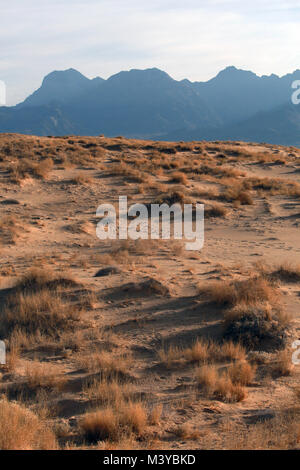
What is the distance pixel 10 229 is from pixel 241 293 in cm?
788

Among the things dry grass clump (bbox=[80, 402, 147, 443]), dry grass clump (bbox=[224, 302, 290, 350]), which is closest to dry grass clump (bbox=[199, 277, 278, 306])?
A: dry grass clump (bbox=[224, 302, 290, 350])

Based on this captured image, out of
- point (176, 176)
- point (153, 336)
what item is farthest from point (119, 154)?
point (153, 336)

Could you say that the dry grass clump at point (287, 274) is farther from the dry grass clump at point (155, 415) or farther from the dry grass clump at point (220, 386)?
the dry grass clump at point (155, 415)

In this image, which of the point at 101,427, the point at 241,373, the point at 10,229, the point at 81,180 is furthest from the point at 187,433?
the point at 81,180

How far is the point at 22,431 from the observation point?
177 inches

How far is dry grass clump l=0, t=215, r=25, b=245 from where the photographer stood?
13.1 m

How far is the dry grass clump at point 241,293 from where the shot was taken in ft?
27.0

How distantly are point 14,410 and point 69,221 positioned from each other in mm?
11103

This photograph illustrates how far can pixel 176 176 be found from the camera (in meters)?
21.6

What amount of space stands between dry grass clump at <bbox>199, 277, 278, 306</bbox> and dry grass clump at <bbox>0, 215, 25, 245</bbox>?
6422mm

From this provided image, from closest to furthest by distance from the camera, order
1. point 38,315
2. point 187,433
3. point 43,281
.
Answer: point 187,433 < point 38,315 < point 43,281

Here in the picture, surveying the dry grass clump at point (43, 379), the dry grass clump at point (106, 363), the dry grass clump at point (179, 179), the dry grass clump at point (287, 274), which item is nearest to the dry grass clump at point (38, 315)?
the dry grass clump at point (106, 363)

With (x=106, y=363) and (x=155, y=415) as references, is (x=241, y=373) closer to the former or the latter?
(x=155, y=415)
